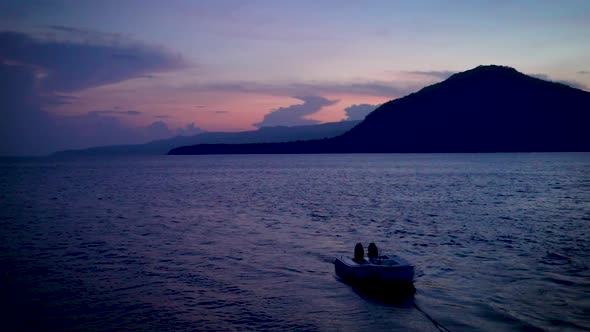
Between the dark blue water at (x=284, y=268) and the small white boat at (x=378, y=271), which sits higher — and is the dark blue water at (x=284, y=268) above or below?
below

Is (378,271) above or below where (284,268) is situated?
above

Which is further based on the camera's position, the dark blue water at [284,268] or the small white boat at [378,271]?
the small white boat at [378,271]

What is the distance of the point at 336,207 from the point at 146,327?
40.8 meters

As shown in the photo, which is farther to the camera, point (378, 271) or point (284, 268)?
point (284, 268)

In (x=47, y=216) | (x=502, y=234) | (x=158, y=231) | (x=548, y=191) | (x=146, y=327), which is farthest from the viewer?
(x=548, y=191)

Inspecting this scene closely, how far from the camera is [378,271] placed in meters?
21.4

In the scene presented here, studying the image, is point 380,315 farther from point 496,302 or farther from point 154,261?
point 154,261

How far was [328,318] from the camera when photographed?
1781cm

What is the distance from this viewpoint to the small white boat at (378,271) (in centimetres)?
2097

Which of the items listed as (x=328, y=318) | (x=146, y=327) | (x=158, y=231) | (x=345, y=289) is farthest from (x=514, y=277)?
(x=158, y=231)

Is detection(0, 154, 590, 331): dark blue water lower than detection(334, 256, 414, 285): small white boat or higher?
lower

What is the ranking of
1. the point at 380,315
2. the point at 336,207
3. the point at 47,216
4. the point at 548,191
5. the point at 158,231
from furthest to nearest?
the point at 548,191, the point at 336,207, the point at 47,216, the point at 158,231, the point at 380,315

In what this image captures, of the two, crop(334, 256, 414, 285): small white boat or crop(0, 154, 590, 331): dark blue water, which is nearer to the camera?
Answer: crop(0, 154, 590, 331): dark blue water

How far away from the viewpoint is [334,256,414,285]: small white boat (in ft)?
68.8
